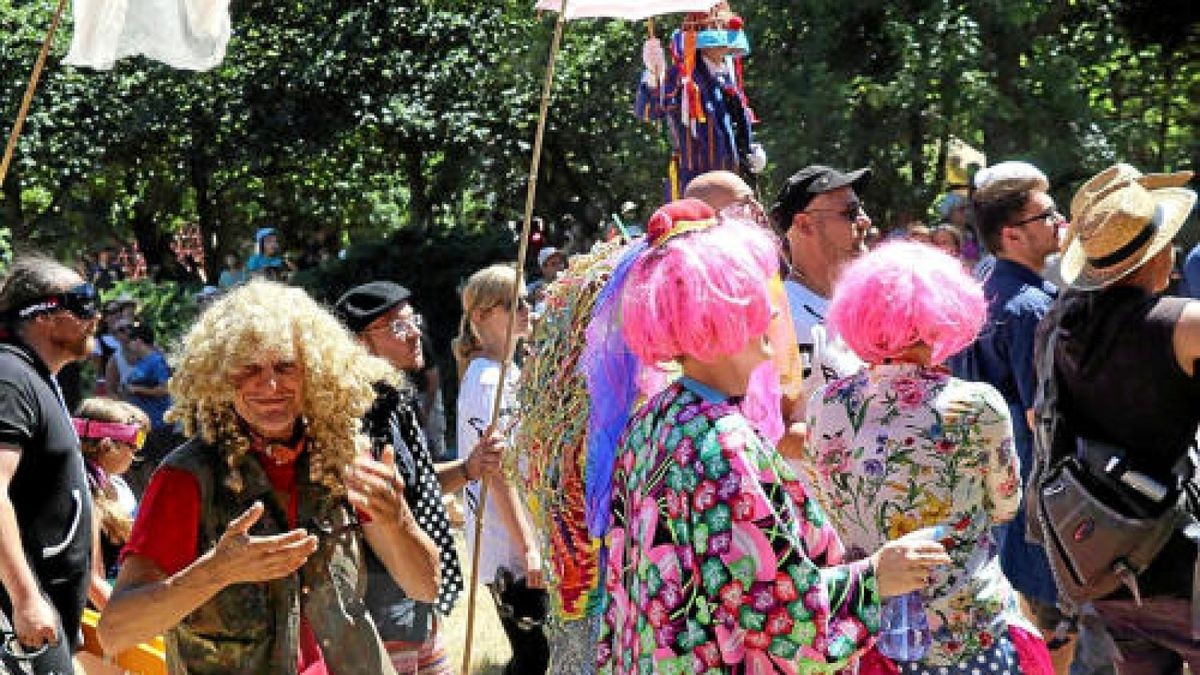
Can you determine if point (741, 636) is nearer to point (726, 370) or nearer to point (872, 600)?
point (872, 600)

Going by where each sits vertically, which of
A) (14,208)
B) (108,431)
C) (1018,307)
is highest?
(1018,307)

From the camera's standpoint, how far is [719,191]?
5699mm

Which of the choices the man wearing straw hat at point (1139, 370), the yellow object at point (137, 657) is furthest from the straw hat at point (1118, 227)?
the yellow object at point (137, 657)

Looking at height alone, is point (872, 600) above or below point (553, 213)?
above

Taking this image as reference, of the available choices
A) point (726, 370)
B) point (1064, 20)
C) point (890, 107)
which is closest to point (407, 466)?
point (726, 370)

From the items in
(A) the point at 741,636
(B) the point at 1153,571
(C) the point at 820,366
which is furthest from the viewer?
(C) the point at 820,366

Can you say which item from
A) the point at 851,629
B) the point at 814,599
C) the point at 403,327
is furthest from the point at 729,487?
the point at 403,327

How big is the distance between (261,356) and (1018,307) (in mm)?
3229

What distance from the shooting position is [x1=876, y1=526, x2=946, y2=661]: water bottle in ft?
14.6

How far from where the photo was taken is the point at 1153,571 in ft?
16.6

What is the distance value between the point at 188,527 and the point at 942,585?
1.72 m

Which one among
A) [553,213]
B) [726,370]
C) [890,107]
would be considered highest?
[726,370]

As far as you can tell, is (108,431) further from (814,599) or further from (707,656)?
(814,599)

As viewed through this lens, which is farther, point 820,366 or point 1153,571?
point 820,366
